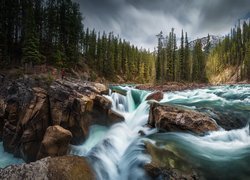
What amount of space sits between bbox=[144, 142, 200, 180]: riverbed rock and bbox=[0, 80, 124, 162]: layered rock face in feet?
25.3

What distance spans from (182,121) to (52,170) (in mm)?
8555

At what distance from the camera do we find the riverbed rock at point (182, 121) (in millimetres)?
12922

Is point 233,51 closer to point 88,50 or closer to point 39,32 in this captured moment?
point 88,50

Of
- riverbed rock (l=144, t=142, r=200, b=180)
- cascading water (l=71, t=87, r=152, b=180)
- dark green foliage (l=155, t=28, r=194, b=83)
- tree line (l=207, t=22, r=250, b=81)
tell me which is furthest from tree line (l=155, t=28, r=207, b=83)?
riverbed rock (l=144, t=142, r=200, b=180)

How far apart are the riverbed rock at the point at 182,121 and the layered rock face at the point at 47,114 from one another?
4.65 m

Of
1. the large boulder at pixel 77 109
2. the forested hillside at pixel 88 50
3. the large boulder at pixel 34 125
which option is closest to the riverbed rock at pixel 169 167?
the large boulder at pixel 77 109

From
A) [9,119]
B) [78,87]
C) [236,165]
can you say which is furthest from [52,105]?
[236,165]

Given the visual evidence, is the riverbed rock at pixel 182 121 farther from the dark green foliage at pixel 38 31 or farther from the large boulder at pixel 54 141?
the dark green foliage at pixel 38 31

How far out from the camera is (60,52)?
3897 centimetres

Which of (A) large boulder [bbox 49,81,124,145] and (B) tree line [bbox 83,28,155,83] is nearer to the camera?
(A) large boulder [bbox 49,81,124,145]

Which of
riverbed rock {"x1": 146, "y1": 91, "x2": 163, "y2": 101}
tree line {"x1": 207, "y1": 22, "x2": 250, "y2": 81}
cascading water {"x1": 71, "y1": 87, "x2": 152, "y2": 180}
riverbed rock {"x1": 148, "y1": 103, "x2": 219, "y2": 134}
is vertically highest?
tree line {"x1": 207, "y1": 22, "x2": 250, "y2": 81}


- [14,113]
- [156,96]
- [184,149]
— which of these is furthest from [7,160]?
[156,96]

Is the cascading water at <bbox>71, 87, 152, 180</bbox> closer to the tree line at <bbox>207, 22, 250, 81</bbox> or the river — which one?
the river

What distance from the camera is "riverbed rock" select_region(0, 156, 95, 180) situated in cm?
727
